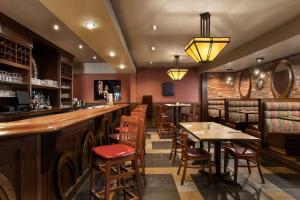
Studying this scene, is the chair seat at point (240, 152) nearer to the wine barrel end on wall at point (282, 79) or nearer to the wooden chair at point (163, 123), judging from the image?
the wine barrel end on wall at point (282, 79)

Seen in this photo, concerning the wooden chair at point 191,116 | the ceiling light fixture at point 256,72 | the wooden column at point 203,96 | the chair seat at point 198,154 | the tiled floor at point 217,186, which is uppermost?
the ceiling light fixture at point 256,72

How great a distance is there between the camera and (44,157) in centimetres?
183

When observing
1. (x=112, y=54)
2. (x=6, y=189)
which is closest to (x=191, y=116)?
(x=112, y=54)

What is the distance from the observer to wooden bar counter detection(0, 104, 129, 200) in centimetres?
137

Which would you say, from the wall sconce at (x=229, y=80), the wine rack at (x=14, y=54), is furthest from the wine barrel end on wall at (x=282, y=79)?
the wine rack at (x=14, y=54)

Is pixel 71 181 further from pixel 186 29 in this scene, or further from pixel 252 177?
pixel 186 29

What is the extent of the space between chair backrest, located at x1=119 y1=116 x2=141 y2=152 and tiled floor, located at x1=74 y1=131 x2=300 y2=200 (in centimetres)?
83

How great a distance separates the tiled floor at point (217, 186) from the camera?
2.87 m

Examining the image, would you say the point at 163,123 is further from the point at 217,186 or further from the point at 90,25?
the point at 90,25

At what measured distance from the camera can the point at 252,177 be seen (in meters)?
3.52

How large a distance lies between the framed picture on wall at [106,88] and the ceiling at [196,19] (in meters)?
4.29

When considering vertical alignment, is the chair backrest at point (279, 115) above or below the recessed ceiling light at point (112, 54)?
below

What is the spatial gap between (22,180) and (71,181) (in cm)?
115

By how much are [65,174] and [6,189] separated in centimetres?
110
